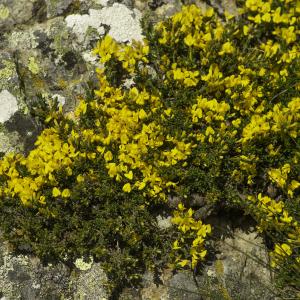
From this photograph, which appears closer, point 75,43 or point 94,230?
point 94,230

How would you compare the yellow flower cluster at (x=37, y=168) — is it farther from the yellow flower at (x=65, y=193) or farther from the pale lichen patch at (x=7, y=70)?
the pale lichen patch at (x=7, y=70)

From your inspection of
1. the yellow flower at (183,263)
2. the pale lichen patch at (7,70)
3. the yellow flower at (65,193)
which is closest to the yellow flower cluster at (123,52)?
the pale lichen patch at (7,70)

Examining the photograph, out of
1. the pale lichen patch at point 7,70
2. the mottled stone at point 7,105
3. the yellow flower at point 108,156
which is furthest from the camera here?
the pale lichen patch at point 7,70

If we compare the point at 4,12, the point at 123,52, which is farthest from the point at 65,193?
the point at 4,12

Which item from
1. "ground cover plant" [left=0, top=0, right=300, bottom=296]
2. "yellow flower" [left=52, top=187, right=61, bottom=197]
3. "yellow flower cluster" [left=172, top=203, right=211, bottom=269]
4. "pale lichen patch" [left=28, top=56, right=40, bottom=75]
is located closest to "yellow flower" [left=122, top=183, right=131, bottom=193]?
"ground cover plant" [left=0, top=0, right=300, bottom=296]

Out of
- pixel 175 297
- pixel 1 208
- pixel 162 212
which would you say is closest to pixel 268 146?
pixel 162 212

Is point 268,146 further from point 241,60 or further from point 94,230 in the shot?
point 94,230
